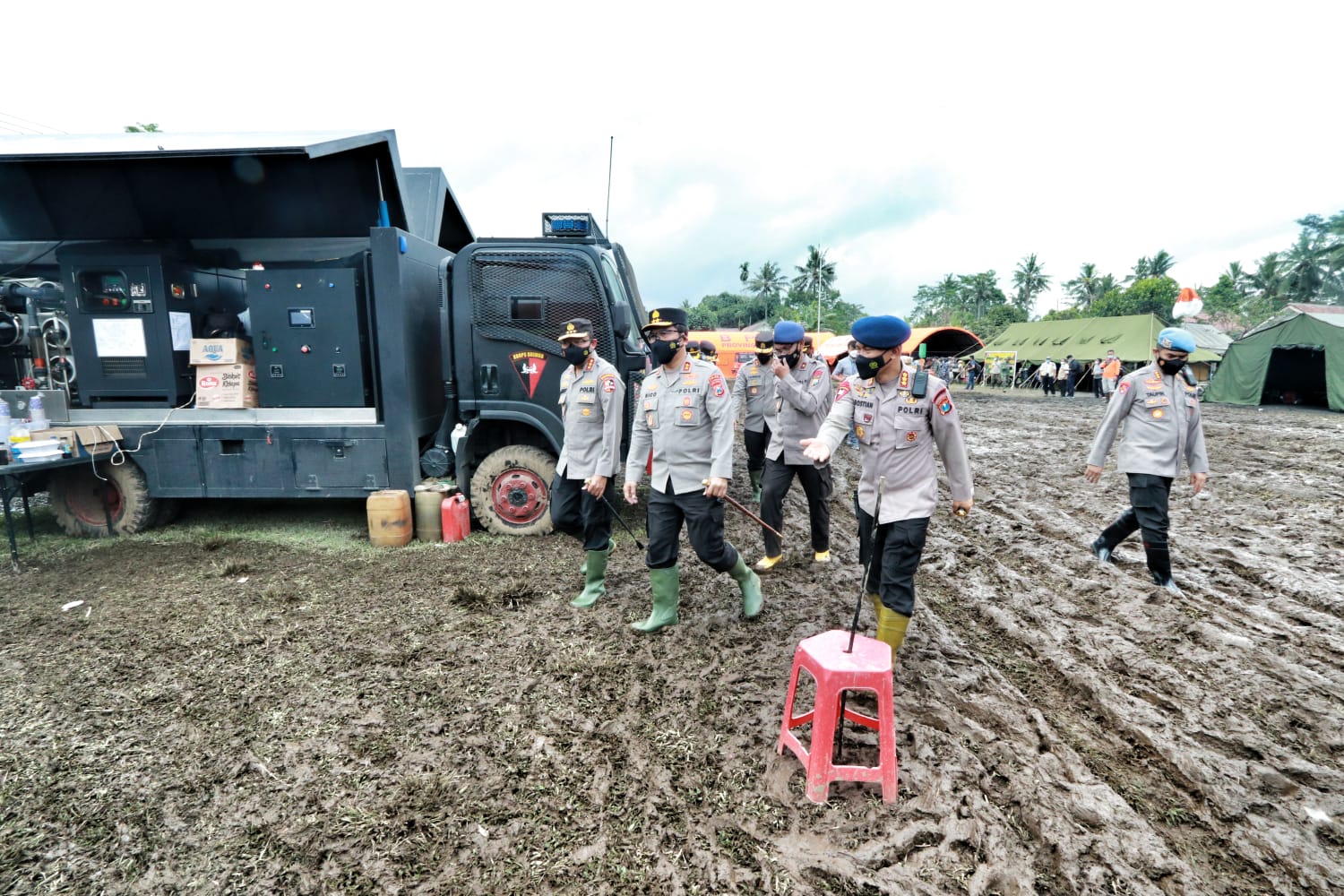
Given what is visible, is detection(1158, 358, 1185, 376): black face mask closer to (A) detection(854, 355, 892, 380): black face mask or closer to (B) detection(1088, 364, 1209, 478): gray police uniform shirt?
(B) detection(1088, 364, 1209, 478): gray police uniform shirt

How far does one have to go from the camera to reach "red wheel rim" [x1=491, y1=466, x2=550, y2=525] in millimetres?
5656

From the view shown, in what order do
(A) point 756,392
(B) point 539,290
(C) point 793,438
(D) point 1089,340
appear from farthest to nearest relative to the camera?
(D) point 1089,340 → (A) point 756,392 → (B) point 539,290 → (C) point 793,438

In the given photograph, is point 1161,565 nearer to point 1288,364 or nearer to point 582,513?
point 582,513

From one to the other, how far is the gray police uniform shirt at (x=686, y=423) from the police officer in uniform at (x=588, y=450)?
35 cm

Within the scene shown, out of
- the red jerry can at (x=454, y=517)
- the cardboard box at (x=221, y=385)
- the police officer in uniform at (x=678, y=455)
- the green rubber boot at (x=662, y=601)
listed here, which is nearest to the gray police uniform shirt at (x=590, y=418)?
the police officer in uniform at (x=678, y=455)

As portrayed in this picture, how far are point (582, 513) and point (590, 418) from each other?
68 cm

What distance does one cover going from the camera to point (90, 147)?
482cm

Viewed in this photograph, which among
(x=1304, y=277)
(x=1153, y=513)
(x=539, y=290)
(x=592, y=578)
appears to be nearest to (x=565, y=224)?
(x=539, y=290)

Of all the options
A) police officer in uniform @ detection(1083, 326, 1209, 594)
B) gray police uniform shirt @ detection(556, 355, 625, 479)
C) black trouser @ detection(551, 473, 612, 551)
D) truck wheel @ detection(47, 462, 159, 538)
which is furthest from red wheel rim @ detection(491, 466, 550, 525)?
police officer in uniform @ detection(1083, 326, 1209, 594)

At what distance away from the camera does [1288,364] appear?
19.6 meters

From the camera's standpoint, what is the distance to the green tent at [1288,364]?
54.8ft

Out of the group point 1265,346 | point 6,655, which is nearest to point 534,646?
point 6,655

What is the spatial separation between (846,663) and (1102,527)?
5062mm

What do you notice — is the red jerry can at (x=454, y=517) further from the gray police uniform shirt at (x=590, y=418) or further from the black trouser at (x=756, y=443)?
the black trouser at (x=756, y=443)
